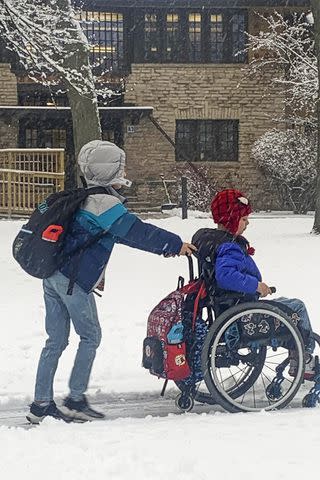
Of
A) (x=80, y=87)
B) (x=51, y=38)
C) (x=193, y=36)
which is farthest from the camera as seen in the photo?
(x=193, y=36)

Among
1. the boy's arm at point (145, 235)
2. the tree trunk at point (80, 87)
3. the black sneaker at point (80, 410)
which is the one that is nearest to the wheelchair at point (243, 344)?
the boy's arm at point (145, 235)

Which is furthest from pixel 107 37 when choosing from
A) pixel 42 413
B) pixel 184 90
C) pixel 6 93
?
pixel 42 413

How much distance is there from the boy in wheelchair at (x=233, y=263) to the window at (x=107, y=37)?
22208 mm

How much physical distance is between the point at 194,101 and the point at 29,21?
15.4 metres

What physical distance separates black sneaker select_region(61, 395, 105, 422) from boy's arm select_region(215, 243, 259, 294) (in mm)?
1201

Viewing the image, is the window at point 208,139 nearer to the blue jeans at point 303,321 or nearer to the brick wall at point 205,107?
the brick wall at point 205,107

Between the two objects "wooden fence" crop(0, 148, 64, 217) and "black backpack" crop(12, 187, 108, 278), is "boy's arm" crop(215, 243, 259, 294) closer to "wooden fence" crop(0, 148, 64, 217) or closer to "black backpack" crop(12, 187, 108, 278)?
"black backpack" crop(12, 187, 108, 278)

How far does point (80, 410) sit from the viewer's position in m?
5.32

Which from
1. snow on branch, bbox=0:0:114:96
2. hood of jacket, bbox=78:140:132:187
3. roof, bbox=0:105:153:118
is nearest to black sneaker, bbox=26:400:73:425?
hood of jacket, bbox=78:140:132:187

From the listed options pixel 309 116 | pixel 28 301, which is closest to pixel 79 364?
pixel 28 301

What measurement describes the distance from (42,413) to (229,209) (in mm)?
1855

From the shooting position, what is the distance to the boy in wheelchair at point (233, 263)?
530cm

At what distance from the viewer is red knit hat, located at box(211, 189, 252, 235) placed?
215 inches

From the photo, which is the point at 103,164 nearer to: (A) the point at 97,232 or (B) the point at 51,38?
(A) the point at 97,232
